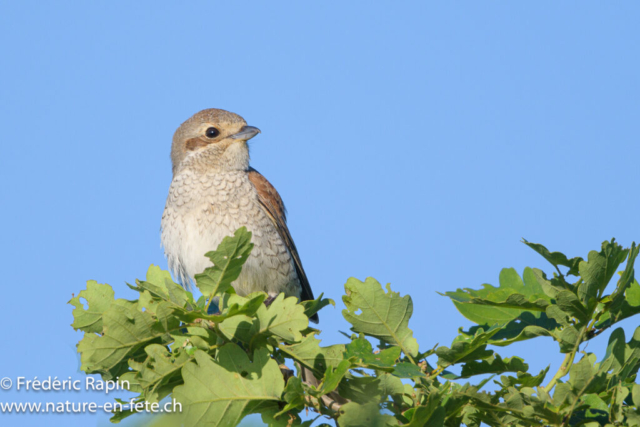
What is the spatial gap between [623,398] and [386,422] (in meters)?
0.76

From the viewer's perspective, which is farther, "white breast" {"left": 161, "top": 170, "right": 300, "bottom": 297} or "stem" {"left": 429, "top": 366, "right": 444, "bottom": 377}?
"white breast" {"left": 161, "top": 170, "right": 300, "bottom": 297}

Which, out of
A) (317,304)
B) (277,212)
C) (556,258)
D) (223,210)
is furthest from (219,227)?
(556,258)

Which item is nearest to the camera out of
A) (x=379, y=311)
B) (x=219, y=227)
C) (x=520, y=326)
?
(x=379, y=311)

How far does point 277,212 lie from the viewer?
641cm

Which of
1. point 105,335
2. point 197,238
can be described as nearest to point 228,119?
point 197,238

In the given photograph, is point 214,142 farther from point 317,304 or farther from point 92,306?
point 317,304

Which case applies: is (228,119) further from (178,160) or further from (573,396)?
(573,396)

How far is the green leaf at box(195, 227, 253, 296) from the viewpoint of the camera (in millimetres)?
2273

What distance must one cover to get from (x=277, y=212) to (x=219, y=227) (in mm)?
861

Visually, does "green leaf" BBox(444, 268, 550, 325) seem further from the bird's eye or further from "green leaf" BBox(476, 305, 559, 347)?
the bird's eye

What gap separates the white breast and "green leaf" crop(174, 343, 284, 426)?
3360 mm

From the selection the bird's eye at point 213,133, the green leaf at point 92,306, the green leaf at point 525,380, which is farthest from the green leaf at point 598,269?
the bird's eye at point 213,133

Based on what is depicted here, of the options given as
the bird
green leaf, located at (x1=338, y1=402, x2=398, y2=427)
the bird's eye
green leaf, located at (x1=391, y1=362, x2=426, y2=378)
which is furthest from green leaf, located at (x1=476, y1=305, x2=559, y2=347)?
the bird's eye

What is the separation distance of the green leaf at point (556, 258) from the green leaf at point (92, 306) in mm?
1681
